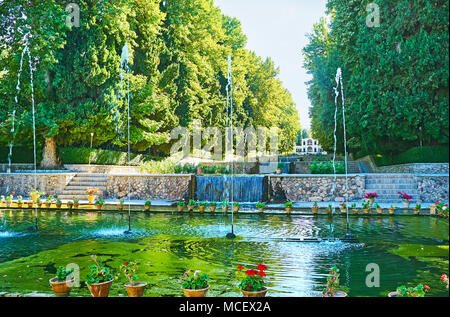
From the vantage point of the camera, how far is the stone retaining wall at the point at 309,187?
16125mm

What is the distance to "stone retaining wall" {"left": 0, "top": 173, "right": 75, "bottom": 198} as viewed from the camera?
18109 millimetres

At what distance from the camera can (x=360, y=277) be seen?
228 inches

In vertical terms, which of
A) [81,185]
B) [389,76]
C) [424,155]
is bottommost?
[81,185]

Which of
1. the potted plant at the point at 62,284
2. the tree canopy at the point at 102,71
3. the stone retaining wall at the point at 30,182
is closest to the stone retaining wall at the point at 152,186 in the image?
the stone retaining wall at the point at 30,182

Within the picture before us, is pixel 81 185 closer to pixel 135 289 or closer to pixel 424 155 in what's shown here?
pixel 135 289

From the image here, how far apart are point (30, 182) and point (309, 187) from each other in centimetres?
1284

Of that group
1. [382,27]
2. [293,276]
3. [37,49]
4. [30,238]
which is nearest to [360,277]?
[293,276]

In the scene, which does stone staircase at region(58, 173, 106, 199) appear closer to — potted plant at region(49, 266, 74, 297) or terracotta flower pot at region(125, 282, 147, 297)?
potted plant at region(49, 266, 74, 297)

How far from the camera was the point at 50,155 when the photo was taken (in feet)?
73.3

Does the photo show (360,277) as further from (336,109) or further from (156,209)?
(336,109)

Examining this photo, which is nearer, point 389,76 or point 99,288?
point 99,288

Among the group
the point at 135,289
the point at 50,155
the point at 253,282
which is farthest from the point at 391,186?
the point at 50,155

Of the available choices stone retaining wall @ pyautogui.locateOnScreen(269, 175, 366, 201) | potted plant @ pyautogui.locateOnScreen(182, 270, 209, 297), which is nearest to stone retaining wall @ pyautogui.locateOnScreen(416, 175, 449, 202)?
stone retaining wall @ pyautogui.locateOnScreen(269, 175, 366, 201)

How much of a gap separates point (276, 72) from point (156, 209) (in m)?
37.0
